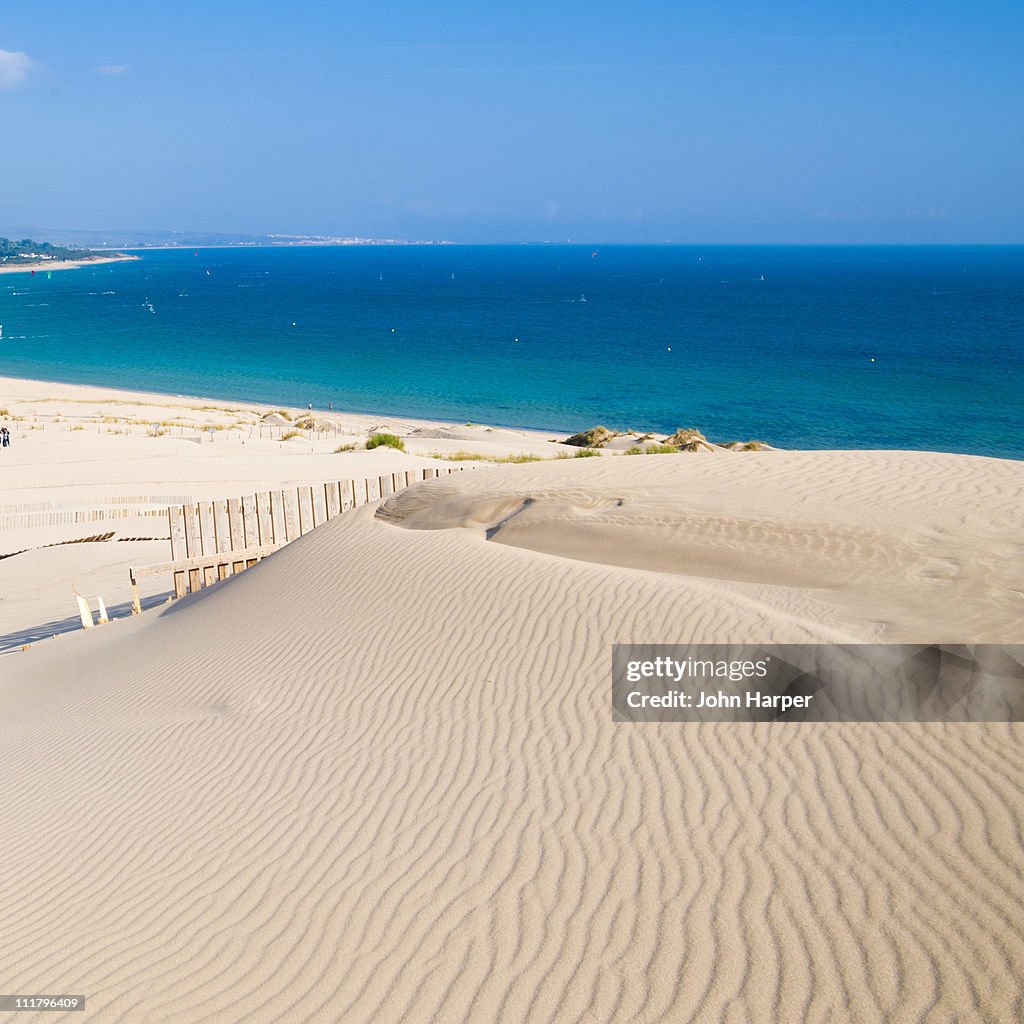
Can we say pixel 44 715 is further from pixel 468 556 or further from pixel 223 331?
pixel 223 331

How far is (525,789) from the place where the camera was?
5.50 m

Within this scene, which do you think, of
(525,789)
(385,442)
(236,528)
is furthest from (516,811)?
(385,442)

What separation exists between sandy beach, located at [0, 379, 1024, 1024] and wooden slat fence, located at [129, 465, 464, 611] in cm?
84

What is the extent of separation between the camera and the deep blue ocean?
43.6 meters

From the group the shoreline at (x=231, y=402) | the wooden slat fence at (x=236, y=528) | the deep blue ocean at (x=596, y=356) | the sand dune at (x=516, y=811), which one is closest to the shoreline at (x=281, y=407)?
the shoreline at (x=231, y=402)

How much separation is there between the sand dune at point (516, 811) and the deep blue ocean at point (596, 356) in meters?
30.7

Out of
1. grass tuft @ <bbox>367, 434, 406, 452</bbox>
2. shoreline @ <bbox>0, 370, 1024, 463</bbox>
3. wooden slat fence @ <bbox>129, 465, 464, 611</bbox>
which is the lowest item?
shoreline @ <bbox>0, 370, 1024, 463</bbox>

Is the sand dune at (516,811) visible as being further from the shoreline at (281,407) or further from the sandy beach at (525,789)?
the shoreline at (281,407)

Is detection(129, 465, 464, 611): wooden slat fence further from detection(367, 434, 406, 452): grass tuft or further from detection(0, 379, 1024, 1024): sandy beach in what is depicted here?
detection(367, 434, 406, 452): grass tuft

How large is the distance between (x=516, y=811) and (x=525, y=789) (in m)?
0.23

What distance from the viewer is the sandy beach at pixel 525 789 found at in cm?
408

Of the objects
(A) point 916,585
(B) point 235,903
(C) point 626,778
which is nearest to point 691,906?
(C) point 626,778

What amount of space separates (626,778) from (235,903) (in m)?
2.15

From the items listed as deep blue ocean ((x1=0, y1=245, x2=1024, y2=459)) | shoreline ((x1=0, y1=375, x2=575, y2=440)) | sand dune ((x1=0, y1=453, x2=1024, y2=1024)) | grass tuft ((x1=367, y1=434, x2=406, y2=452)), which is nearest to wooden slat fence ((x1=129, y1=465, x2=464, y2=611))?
sand dune ((x1=0, y1=453, x2=1024, y2=1024))
